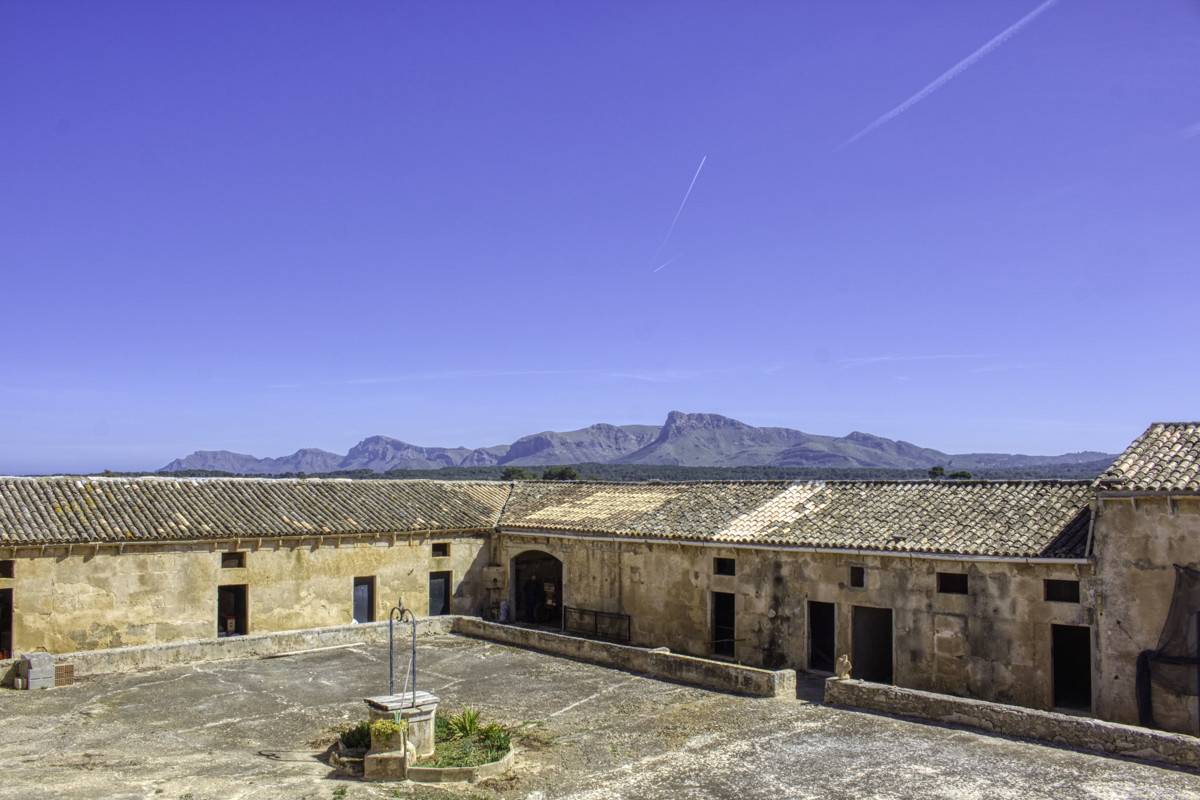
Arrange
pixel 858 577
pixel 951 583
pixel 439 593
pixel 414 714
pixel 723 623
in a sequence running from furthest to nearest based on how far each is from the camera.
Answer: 1. pixel 439 593
2. pixel 723 623
3. pixel 858 577
4. pixel 951 583
5. pixel 414 714

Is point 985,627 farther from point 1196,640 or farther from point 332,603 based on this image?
point 332,603

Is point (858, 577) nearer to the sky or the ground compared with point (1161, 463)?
nearer to the ground

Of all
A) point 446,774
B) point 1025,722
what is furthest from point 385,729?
point 1025,722

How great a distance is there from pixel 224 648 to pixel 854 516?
50.7 ft

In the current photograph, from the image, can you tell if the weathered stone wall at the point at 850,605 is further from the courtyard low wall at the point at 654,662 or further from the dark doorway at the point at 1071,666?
the courtyard low wall at the point at 654,662

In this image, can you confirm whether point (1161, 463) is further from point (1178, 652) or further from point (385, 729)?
point (385, 729)

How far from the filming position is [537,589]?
100.0ft

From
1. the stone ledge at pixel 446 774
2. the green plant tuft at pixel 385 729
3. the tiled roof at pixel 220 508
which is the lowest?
the stone ledge at pixel 446 774

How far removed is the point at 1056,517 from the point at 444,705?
1301 centimetres

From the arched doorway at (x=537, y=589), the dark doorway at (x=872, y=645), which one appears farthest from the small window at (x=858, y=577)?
the arched doorway at (x=537, y=589)

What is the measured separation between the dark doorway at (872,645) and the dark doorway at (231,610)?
16.3 meters

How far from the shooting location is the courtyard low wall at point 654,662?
1725cm

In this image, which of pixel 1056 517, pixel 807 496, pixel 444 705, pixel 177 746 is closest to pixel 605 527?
pixel 807 496

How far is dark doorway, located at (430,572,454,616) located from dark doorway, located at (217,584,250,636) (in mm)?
5667
